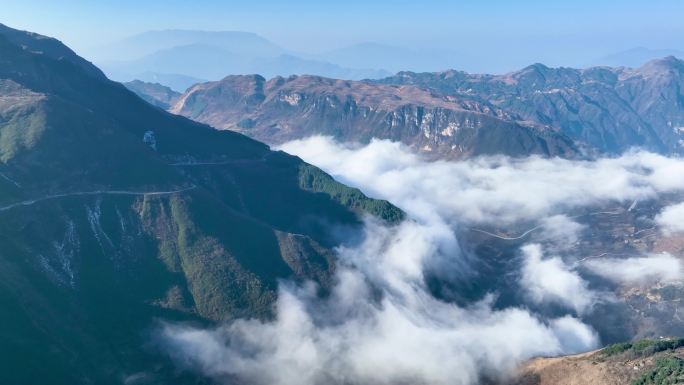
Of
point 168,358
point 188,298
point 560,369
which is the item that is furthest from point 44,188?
point 560,369

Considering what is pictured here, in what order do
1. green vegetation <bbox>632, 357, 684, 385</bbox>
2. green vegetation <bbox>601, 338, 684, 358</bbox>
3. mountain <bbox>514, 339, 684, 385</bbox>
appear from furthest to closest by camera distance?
green vegetation <bbox>601, 338, 684, 358</bbox>, mountain <bbox>514, 339, 684, 385</bbox>, green vegetation <bbox>632, 357, 684, 385</bbox>

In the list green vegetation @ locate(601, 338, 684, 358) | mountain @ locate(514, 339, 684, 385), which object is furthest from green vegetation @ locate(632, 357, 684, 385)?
green vegetation @ locate(601, 338, 684, 358)

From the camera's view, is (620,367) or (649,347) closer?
(620,367)

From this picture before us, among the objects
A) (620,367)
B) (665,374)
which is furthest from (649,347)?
(665,374)

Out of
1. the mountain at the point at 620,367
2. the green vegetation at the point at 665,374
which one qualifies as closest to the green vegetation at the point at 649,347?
the mountain at the point at 620,367

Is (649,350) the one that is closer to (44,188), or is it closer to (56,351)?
(56,351)

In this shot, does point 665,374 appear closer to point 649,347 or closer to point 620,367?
point 620,367

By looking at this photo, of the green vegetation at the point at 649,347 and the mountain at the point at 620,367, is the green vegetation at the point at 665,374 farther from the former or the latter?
the green vegetation at the point at 649,347

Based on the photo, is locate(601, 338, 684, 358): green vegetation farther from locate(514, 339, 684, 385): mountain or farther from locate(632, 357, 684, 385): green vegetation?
locate(632, 357, 684, 385): green vegetation
